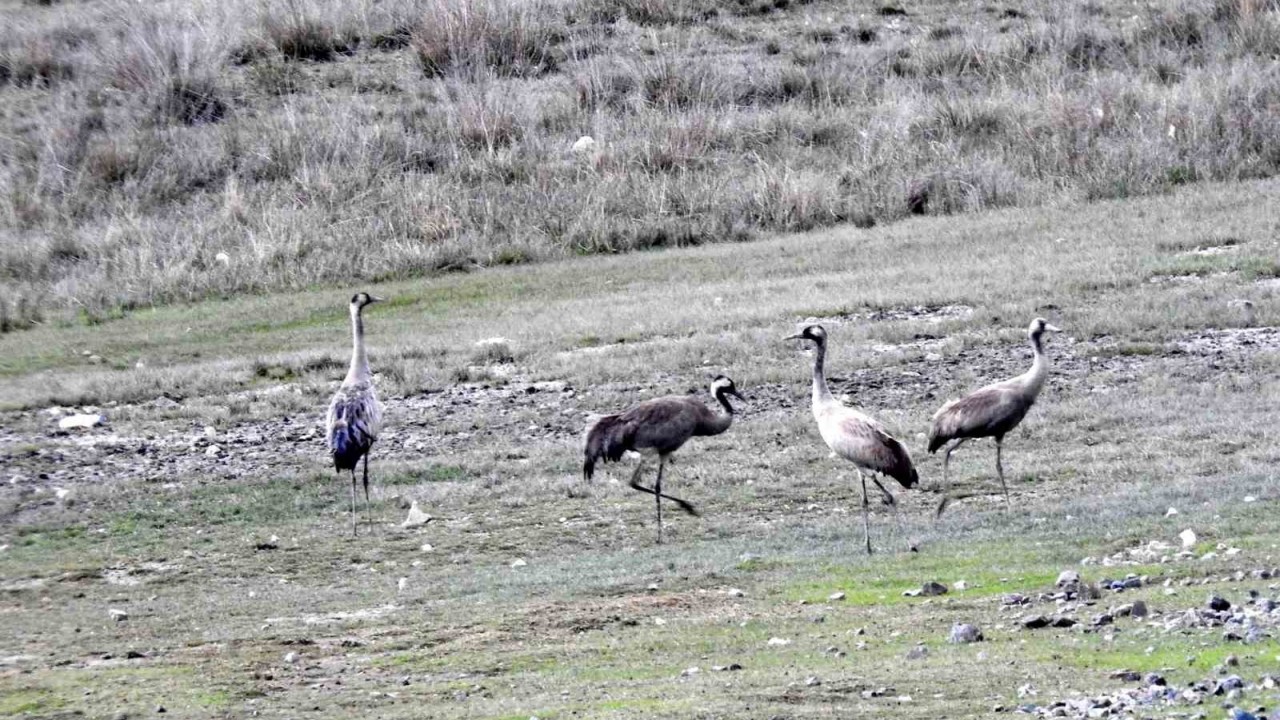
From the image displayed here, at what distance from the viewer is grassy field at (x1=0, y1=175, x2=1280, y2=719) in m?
11.1

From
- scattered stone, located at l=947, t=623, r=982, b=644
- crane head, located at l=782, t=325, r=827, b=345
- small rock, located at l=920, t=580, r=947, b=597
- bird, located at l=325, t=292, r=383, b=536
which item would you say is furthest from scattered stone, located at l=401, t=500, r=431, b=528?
scattered stone, located at l=947, t=623, r=982, b=644

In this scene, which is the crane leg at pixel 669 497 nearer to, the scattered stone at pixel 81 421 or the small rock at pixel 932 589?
the small rock at pixel 932 589

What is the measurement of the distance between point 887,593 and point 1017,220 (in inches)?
634

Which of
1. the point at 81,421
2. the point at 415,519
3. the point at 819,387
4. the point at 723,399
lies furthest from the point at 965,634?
the point at 81,421

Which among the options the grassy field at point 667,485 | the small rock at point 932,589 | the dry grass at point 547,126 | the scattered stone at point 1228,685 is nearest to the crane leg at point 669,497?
the grassy field at point 667,485

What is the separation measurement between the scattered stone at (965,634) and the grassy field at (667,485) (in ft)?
0.43

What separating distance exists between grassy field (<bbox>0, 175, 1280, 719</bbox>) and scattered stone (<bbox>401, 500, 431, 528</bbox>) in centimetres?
16

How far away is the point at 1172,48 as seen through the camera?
3519 cm

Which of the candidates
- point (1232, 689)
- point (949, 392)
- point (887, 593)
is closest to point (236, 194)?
point (949, 392)

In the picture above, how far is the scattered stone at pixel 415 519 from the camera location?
1689 centimetres

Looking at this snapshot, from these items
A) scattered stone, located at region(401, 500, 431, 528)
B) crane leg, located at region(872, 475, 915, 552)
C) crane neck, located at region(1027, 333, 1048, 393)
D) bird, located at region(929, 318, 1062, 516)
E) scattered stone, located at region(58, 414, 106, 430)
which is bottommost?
scattered stone, located at region(58, 414, 106, 430)

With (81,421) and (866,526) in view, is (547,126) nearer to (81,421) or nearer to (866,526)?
(81,421)

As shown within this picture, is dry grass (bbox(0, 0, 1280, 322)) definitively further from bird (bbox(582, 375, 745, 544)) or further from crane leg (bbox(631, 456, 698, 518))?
bird (bbox(582, 375, 745, 544))

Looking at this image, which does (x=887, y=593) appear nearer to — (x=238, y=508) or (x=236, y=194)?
(x=238, y=508)
